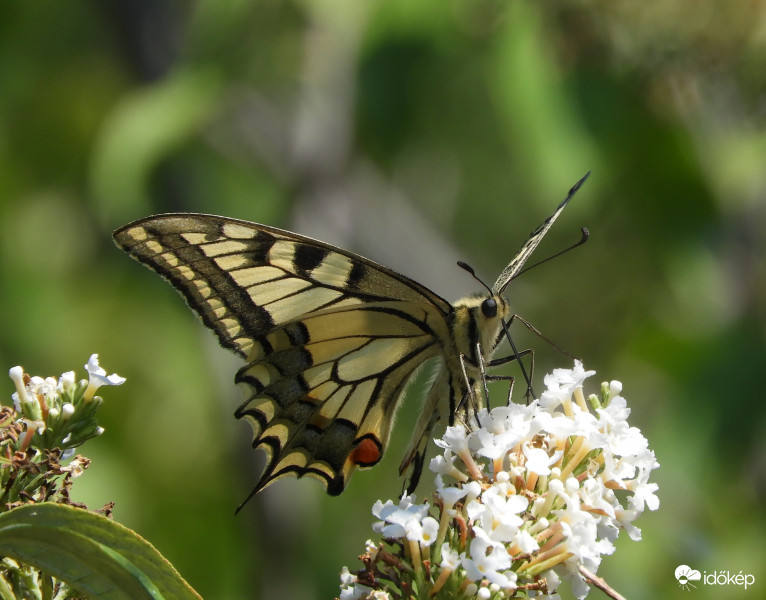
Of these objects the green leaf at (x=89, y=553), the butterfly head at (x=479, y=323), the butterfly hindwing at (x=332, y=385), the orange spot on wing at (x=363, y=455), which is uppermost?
the butterfly head at (x=479, y=323)

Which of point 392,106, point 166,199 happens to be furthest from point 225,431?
point 392,106

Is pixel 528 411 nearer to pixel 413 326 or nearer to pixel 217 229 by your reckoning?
pixel 413 326

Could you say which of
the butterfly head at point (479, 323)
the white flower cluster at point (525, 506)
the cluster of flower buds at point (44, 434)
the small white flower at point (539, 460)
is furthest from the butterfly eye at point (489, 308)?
the cluster of flower buds at point (44, 434)

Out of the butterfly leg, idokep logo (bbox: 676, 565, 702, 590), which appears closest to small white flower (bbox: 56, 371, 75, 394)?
the butterfly leg

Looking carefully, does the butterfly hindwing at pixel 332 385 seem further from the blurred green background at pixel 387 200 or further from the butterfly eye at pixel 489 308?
the blurred green background at pixel 387 200

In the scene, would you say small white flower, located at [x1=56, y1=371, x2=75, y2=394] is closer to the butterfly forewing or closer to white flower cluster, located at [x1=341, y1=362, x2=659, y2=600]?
the butterfly forewing

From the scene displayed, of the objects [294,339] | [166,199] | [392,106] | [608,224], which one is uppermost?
[608,224]

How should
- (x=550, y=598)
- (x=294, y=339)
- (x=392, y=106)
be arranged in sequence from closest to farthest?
(x=550, y=598), (x=294, y=339), (x=392, y=106)

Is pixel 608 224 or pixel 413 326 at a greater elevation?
pixel 608 224
